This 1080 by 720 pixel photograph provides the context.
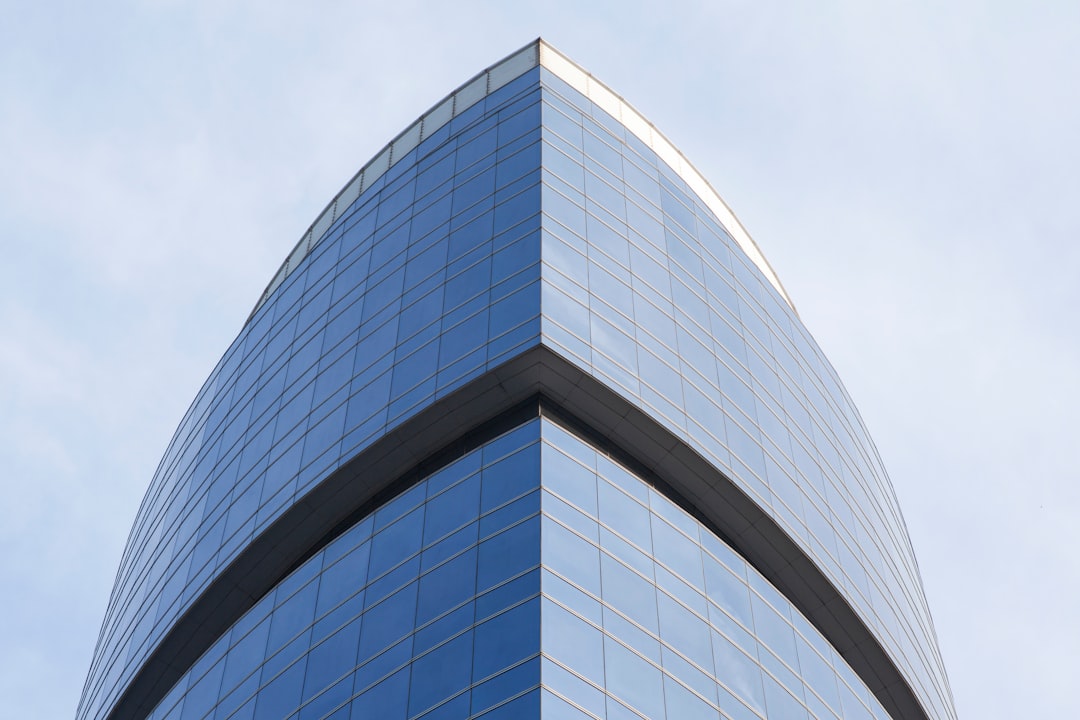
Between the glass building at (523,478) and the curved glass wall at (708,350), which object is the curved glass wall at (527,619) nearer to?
the glass building at (523,478)

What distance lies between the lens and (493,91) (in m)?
68.5

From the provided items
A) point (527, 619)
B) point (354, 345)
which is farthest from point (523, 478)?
point (354, 345)

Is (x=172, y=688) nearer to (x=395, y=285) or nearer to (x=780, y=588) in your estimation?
(x=395, y=285)

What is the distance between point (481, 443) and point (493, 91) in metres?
21.6

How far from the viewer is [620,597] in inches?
1810

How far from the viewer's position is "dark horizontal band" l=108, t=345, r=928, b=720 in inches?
2094

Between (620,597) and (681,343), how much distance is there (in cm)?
1577

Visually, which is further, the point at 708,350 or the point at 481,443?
the point at 708,350

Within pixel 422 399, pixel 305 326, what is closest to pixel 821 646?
pixel 422 399

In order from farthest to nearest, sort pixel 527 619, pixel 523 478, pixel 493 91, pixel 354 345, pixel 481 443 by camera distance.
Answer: pixel 493 91, pixel 354 345, pixel 481 443, pixel 523 478, pixel 527 619

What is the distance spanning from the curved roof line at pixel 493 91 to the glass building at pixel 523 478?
0.20m

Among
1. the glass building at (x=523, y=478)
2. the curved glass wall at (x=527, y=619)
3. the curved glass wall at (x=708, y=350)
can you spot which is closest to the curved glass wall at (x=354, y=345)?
the glass building at (x=523, y=478)

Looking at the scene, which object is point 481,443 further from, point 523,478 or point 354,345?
point 354,345

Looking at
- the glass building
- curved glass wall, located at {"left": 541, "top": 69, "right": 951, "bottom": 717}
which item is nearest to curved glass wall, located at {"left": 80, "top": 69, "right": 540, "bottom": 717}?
the glass building
